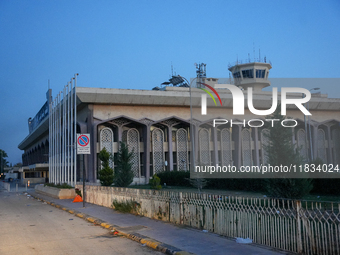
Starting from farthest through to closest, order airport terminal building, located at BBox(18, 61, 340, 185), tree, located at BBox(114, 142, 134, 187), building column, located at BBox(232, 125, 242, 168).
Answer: building column, located at BBox(232, 125, 242, 168), airport terminal building, located at BBox(18, 61, 340, 185), tree, located at BBox(114, 142, 134, 187)

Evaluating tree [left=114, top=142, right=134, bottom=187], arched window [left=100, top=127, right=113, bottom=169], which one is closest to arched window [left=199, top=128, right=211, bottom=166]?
Answer: arched window [left=100, top=127, right=113, bottom=169]

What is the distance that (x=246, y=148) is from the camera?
4962cm

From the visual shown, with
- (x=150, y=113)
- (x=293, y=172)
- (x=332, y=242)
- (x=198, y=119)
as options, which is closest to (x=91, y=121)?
(x=150, y=113)

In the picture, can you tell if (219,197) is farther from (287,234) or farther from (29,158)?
(29,158)

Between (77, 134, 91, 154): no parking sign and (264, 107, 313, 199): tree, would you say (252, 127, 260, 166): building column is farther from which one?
(264, 107, 313, 199): tree

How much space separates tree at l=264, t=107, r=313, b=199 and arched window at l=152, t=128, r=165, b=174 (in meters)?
31.9

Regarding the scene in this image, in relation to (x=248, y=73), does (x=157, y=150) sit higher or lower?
lower

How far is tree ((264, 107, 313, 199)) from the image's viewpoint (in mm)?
14242

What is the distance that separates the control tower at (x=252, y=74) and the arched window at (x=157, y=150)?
21832mm

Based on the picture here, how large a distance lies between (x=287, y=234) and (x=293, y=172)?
6.51 m

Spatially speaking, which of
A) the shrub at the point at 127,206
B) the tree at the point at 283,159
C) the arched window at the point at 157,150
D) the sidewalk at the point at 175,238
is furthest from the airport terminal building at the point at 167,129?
the tree at the point at 283,159

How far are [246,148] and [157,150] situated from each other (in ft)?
42.3

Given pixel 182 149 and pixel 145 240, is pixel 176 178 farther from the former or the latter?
pixel 145 240

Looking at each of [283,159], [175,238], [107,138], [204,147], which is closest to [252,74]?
[204,147]
